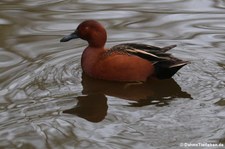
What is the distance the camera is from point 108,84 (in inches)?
302

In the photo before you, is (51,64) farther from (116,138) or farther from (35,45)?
(116,138)

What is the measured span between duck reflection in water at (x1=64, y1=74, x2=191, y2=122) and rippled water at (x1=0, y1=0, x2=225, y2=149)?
0.04 ft

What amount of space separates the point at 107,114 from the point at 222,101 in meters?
1.27

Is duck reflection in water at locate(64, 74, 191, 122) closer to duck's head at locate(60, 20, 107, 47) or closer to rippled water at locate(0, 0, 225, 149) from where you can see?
rippled water at locate(0, 0, 225, 149)

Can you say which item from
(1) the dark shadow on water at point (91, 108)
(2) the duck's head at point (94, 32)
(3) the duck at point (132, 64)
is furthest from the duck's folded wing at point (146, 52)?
(1) the dark shadow on water at point (91, 108)

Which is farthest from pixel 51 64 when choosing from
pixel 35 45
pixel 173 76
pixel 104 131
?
pixel 104 131

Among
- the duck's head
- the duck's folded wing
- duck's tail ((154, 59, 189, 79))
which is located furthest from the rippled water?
the duck's head

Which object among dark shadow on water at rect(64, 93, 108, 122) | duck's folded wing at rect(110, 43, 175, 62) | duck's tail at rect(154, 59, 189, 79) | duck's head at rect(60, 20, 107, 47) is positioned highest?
duck's head at rect(60, 20, 107, 47)

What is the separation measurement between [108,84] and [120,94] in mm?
350

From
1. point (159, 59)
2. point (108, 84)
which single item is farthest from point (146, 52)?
point (108, 84)

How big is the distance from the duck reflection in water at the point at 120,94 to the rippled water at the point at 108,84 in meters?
0.01

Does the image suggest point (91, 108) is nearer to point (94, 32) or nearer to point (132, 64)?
point (132, 64)

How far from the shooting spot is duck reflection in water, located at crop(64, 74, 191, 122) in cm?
685

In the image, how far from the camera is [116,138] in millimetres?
6000
